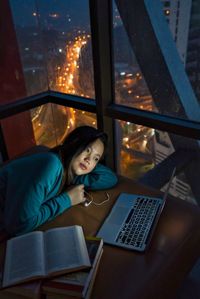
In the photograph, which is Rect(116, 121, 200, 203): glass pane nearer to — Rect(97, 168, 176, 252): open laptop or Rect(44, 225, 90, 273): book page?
Rect(97, 168, 176, 252): open laptop

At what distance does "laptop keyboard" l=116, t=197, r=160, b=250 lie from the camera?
111 centimetres

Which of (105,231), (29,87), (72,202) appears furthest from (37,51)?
(105,231)

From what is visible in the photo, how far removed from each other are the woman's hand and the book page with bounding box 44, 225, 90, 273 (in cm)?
23

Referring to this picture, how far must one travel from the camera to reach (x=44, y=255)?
98cm

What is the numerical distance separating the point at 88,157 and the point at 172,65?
27.6 inches

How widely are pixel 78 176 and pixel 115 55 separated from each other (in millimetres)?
730

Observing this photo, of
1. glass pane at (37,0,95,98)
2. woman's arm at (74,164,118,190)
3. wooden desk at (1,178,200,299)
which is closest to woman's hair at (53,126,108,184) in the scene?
woman's arm at (74,164,118,190)

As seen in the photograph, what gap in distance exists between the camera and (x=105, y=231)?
117cm

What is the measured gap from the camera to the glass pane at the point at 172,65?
54.5 inches

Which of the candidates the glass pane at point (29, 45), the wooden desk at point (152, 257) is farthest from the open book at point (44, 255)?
the glass pane at point (29, 45)

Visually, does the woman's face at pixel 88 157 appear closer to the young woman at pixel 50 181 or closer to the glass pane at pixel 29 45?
the young woman at pixel 50 181

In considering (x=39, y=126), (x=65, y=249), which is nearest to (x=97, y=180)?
(x=65, y=249)

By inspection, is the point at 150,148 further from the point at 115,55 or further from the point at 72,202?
the point at 72,202

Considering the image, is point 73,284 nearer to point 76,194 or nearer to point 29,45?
point 76,194
